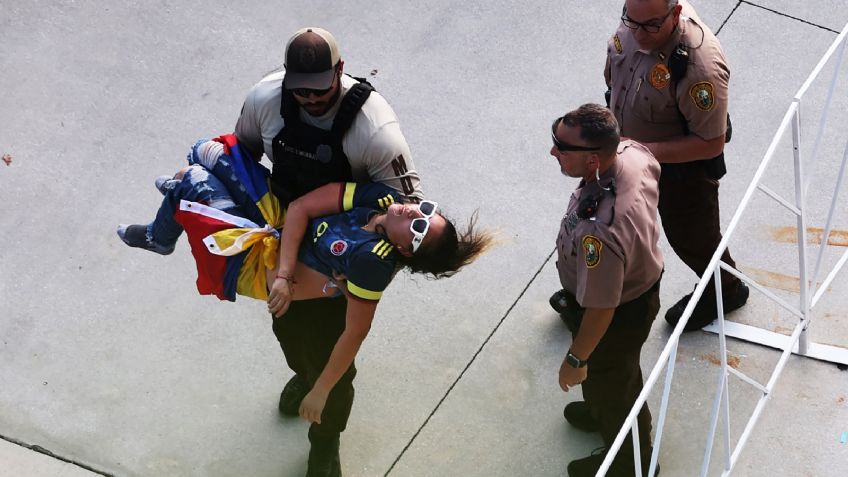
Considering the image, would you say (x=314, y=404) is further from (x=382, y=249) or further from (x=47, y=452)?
(x=47, y=452)

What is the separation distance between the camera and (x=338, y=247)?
3.25 meters

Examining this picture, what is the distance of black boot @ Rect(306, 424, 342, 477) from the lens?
394 centimetres

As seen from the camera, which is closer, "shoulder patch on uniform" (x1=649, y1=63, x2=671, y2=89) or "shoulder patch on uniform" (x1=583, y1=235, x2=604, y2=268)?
"shoulder patch on uniform" (x1=583, y1=235, x2=604, y2=268)

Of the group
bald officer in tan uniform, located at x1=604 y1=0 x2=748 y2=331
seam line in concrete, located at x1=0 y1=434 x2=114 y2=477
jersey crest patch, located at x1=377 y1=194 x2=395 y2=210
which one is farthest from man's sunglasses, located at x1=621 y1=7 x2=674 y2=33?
seam line in concrete, located at x1=0 y1=434 x2=114 y2=477

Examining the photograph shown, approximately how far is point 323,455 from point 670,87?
77.5 inches

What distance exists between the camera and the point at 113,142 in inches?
213

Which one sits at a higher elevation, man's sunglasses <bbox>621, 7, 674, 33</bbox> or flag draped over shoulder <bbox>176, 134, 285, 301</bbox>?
man's sunglasses <bbox>621, 7, 674, 33</bbox>

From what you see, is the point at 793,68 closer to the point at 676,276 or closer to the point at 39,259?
the point at 676,276

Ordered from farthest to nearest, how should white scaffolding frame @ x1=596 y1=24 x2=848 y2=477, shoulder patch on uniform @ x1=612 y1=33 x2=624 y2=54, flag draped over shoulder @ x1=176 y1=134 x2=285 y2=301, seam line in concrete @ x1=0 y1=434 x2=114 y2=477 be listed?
seam line in concrete @ x1=0 y1=434 x2=114 y2=477 → shoulder patch on uniform @ x1=612 y1=33 x2=624 y2=54 → flag draped over shoulder @ x1=176 y1=134 x2=285 y2=301 → white scaffolding frame @ x1=596 y1=24 x2=848 y2=477

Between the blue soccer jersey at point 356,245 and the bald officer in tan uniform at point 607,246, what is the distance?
2.01ft

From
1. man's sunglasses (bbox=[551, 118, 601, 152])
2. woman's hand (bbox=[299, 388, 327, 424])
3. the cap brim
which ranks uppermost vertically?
man's sunglasses (bbox=[551, 118, 601, 152])

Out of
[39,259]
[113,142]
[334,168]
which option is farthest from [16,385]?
[334,168]

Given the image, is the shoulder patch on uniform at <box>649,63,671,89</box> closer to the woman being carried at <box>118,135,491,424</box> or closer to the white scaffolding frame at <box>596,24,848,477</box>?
the white scaffolding frame at <box>596,24,848,477</box>

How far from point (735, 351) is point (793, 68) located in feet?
6.42
